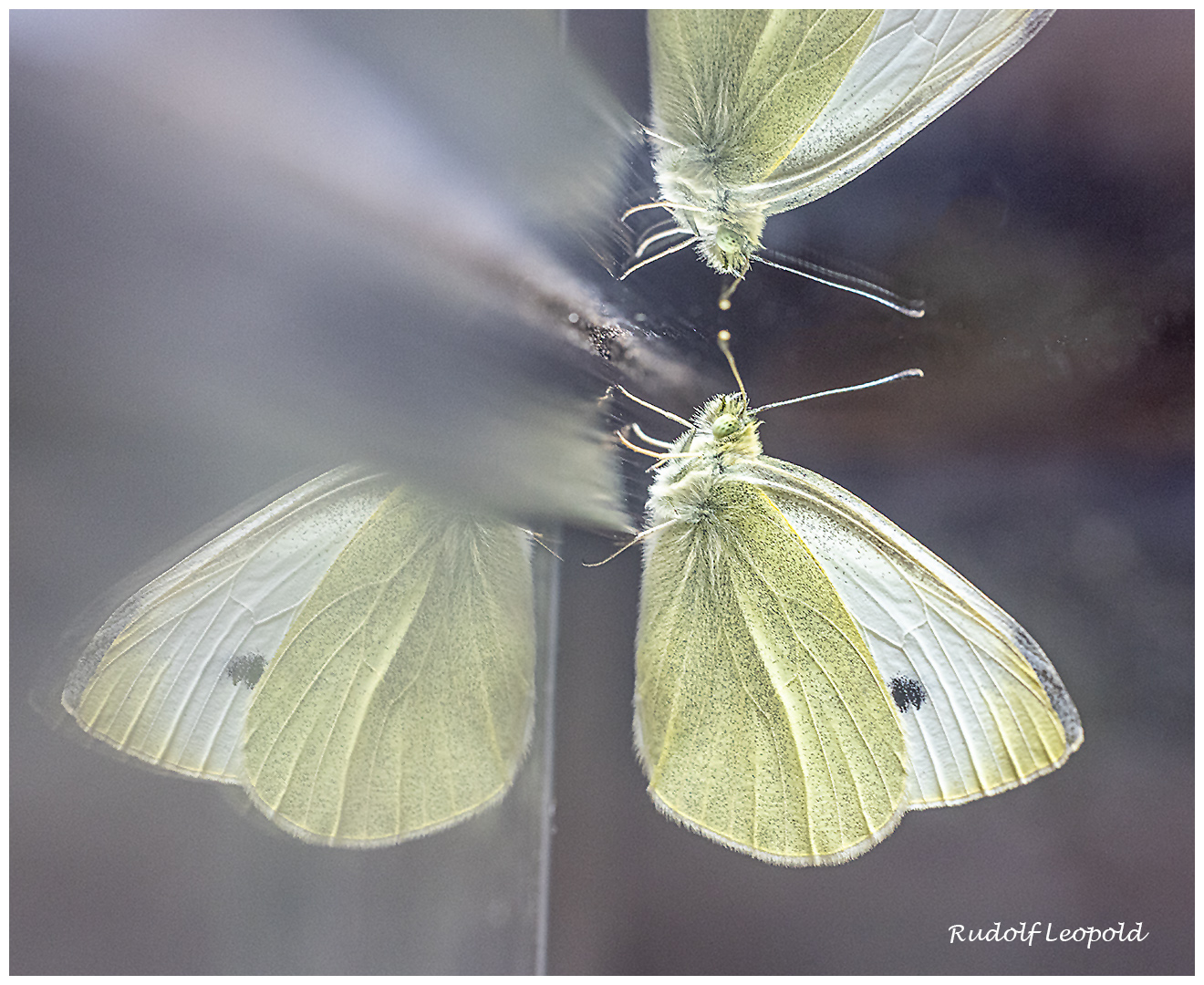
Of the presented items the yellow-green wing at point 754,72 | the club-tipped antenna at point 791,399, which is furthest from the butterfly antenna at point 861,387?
the yellow-green wing at point 754,72

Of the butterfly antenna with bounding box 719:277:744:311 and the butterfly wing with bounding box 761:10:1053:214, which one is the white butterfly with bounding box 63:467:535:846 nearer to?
the butterfly antenna with bounding box 719:277:744:311

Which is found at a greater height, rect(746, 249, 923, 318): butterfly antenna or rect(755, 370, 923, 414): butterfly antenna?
rect(746, 249, 923, 318): butterfly antenna

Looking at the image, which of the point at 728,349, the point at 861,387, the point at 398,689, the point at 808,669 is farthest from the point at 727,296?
the point at 398,689

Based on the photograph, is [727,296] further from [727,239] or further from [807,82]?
[807,82]

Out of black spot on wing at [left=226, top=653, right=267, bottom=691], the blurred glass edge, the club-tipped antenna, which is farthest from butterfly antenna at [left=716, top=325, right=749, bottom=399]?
black spot on wing at [left=226, top=653, right=267, bottom=691]

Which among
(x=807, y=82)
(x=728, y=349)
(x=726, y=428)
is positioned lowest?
(x=726, y=428)

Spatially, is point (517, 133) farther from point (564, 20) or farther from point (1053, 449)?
point (1053, 449)
